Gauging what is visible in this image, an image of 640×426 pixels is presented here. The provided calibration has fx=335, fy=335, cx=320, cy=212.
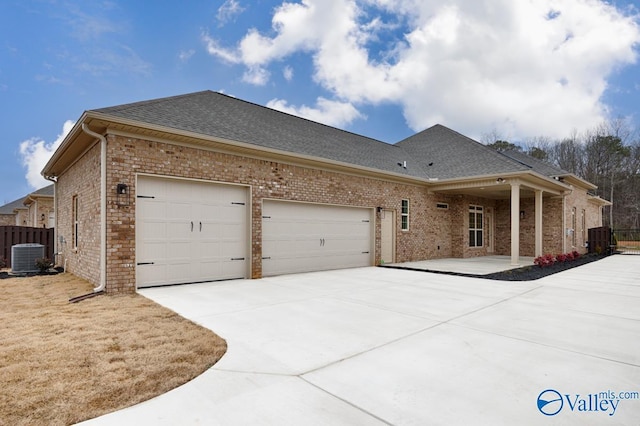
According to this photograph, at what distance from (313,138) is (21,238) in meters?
11.2

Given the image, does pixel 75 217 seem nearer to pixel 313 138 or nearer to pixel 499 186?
pixel 313 138

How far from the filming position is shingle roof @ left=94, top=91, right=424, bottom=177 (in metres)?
7.76

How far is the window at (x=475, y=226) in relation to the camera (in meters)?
16.0

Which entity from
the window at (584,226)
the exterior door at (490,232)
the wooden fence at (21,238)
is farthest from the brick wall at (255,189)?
the window at (584,226)

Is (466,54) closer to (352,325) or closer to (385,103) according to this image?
(385,103)

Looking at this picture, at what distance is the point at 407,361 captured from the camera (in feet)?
11.0

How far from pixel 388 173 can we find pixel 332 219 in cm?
286

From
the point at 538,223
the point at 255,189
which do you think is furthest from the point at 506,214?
the point at 255,189

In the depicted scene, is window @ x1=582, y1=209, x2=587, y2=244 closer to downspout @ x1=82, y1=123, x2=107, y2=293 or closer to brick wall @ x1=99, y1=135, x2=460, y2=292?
brick wall @ x1=99, y1=135, x2=460, y2=292

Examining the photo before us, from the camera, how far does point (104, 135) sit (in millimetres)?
6793

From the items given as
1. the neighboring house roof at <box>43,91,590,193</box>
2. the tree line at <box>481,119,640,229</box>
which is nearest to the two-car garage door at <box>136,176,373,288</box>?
the neighboring house roof at <box>43,91,590,193</box>

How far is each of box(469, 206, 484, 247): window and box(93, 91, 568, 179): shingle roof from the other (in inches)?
118

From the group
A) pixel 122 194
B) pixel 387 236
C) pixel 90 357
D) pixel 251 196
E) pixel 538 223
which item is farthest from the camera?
pixel 538 223

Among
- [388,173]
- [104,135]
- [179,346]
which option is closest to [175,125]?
[104,135]
